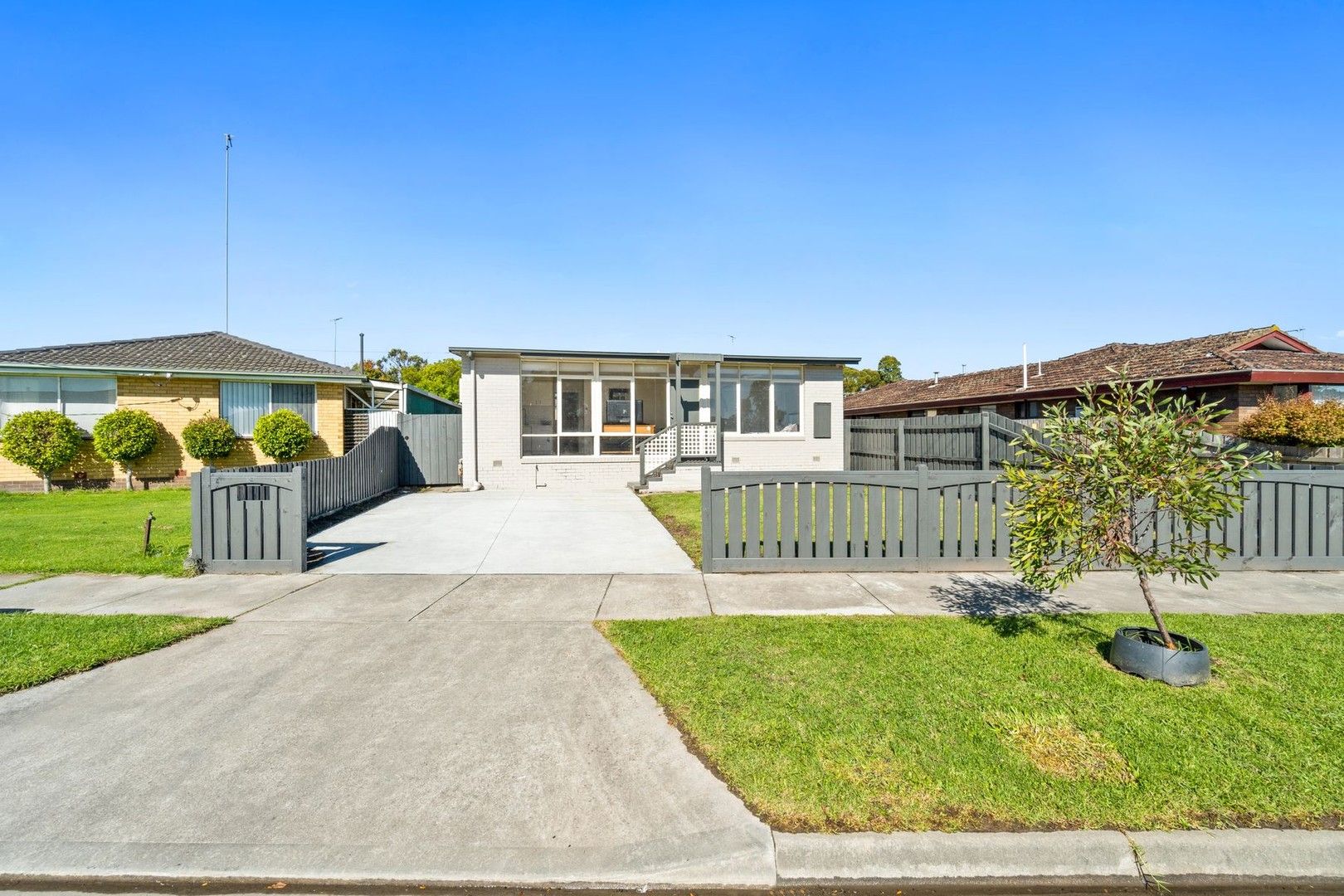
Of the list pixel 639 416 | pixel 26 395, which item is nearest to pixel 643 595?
pixel 639 416

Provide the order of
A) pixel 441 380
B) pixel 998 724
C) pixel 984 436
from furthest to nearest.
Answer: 1. pixel 441 380
2. pixel 984 436
3. pixel 998 724

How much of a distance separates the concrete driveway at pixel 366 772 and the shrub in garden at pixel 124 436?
13913mm

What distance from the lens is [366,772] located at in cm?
304

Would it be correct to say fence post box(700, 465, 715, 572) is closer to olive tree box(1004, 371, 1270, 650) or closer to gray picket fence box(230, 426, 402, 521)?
olive tree box(1004, 371, 1270, 650)

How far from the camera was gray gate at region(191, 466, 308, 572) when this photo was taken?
7074mm

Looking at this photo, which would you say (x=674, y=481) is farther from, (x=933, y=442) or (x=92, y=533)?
(x=92, y=533)

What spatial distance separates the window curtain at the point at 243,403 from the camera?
1628 centimetres

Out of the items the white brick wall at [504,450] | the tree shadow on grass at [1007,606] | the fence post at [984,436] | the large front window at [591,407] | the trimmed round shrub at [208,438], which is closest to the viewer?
the tree shadow on grass at [1007,606]

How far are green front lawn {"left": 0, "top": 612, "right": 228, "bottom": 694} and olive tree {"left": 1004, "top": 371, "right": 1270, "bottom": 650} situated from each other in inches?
256

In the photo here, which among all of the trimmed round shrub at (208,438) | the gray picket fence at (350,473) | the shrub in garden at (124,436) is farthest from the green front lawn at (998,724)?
the shrub in garden at (124,436)

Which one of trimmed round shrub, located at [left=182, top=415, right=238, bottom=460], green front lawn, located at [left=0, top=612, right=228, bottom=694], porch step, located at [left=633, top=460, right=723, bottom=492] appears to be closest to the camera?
green front lawn, located at [left=0, top=612, right=228, bottom=694]

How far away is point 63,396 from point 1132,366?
3018 cm

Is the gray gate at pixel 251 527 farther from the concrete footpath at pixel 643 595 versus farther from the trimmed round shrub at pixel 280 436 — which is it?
the trimmed round shrub at pixel 280 436

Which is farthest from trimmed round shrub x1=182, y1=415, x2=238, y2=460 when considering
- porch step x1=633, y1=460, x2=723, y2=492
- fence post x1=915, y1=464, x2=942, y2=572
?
fence post x1=915, y1=464, x2=942, y2=572
